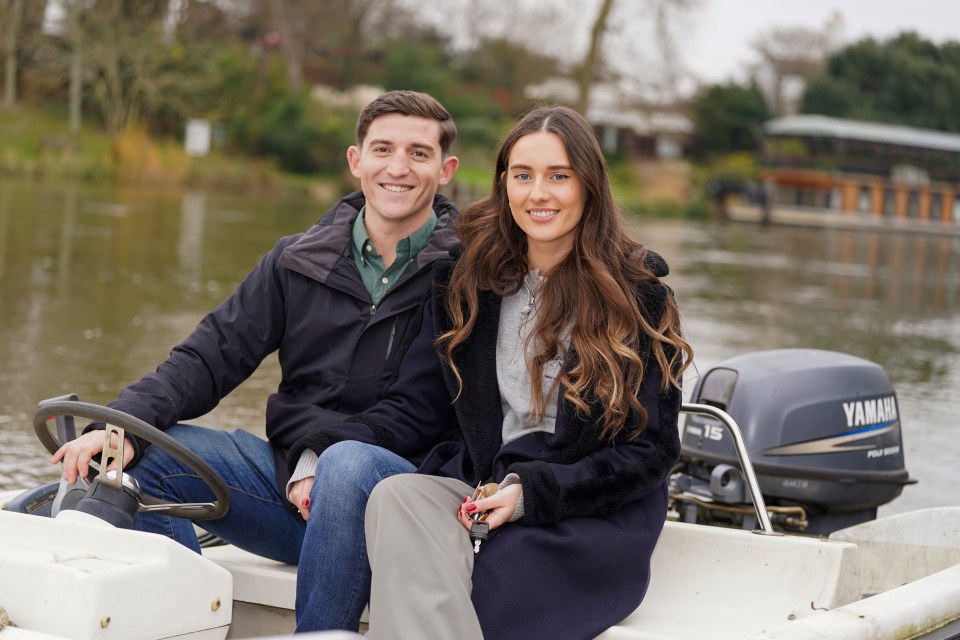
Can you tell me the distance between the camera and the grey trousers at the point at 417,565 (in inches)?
99.0

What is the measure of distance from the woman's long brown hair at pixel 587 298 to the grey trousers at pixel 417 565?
1.23 ft

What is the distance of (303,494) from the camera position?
306 cm

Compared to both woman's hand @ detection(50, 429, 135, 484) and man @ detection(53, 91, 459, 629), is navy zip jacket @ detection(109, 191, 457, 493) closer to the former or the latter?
man @ detection(53, 91, 459, 629)

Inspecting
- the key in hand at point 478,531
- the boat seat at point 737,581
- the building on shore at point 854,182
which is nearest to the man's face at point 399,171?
the key in hand at point 478,531

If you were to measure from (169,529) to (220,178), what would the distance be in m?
27.8

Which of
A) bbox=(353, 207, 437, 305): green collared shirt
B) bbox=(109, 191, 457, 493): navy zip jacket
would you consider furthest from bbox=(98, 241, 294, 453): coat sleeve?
bbox=(353, 207, 437, 305): green collared shirt

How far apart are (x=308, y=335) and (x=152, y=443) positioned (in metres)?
0.63

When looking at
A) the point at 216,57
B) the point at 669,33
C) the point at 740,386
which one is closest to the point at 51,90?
the point at 216,57

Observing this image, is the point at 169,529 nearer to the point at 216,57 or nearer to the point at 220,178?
the point at 220,178

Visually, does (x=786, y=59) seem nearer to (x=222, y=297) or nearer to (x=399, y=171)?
(x=222, y=297)

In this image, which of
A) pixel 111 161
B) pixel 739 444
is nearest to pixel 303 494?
pixel 739 444

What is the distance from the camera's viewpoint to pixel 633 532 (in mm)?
2871

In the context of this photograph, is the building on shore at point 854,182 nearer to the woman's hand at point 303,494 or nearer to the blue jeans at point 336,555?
the woman's hand at point 303,494

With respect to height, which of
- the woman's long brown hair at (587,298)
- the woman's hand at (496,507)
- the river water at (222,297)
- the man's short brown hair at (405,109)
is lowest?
the river water at (222,297)
